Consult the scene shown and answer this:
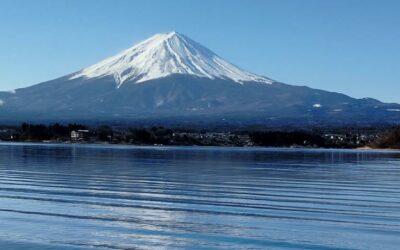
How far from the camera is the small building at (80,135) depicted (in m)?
102

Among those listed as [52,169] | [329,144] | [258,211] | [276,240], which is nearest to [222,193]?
[258,211]

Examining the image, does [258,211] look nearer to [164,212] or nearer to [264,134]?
[164,212]

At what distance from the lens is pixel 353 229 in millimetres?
16672

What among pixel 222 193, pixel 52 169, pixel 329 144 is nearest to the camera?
pixel 222 193

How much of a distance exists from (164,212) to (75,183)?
876cm

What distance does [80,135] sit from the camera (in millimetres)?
103812

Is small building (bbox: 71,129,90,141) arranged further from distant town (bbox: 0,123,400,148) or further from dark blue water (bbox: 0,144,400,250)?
dark blue water (bbox: 0,144,400,250)

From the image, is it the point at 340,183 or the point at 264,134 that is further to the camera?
the point at 264,134

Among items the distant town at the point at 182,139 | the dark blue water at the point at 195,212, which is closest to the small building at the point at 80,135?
the distant town at the point at 182,139

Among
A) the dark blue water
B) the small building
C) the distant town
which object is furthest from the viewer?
the small building

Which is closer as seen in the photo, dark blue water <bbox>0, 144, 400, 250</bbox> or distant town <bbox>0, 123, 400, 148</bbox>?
dark blue water <bbox>0, 144, 400, 250</bbox>

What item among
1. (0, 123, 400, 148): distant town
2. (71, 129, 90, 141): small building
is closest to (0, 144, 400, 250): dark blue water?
(0, 123, 400, 148): distant town

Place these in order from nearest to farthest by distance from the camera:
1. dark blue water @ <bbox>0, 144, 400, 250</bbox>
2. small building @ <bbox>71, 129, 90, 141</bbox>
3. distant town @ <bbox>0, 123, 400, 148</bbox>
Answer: dark blue water @ <bbox>0, 144, 400, 250</bbox>
distant town @ <bbox>0, 123, 400, 148</bbox>
small building @ <bbox>71, 129, 90, 141</bbox>

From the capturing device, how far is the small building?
102312mm
